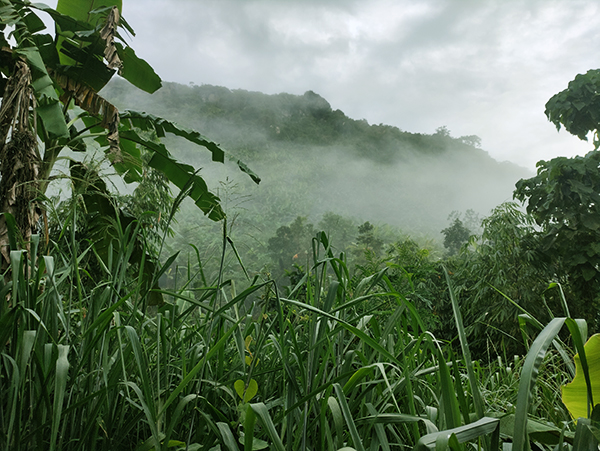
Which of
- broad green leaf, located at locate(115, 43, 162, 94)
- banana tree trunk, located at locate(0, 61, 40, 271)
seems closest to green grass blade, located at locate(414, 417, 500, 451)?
banana tree trunk, located at locate(0, 61, 40, 271)

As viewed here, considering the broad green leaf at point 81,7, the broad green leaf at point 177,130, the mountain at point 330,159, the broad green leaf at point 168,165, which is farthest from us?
the mountain at point 330,159

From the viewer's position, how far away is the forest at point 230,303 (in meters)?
0.35

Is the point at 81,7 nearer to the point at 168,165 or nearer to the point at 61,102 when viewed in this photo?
the point at 61,102

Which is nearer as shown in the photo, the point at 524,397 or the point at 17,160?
the point at 524,397

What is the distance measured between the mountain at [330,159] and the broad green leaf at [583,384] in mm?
17779

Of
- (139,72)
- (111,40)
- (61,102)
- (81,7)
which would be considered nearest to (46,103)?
(111,40)

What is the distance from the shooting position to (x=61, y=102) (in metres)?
1.88

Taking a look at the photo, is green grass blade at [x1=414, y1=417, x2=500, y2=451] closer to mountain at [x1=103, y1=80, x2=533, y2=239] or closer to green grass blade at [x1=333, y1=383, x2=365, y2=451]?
green grass blade at [x1=333, y1=383, x2=365, y2=451]

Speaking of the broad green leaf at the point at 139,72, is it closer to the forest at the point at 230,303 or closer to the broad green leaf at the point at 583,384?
the forest at the point at 230,303

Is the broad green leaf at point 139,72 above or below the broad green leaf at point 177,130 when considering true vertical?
above

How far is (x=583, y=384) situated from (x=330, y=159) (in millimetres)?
25059

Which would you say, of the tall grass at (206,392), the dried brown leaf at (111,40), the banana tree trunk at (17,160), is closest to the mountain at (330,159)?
the dried brown leaf at (111,40)

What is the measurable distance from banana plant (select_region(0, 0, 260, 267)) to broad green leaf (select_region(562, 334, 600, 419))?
0.84 m

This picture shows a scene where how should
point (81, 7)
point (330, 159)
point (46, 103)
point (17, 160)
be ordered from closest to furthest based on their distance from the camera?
point (17, 160) → point (46, 103) → point (81, 7) → point (330, 159)
